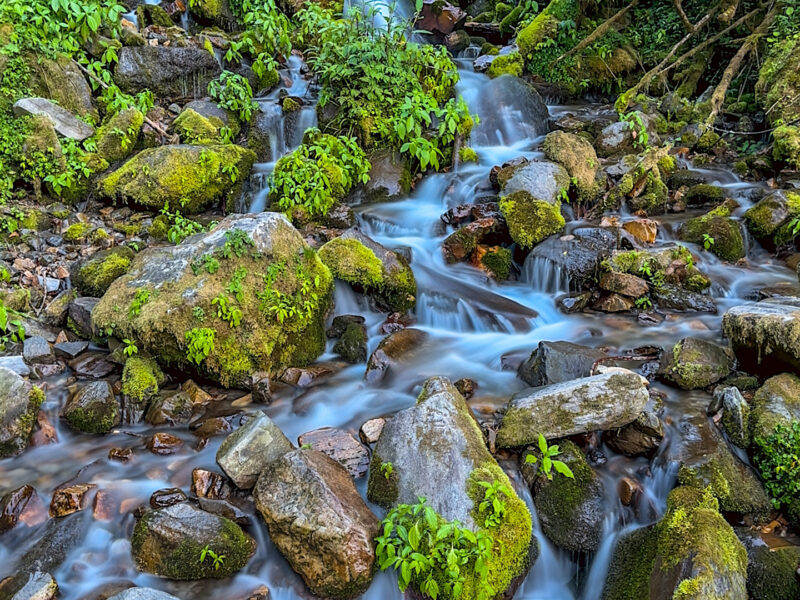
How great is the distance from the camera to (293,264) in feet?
18.6

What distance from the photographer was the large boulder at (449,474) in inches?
131

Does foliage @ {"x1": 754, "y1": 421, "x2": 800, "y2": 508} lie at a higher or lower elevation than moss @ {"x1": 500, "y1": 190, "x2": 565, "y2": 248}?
lower

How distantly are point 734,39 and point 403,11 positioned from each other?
26.7 ft

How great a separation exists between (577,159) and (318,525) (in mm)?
6673

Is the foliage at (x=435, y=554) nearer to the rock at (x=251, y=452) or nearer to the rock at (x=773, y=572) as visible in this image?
the rock at (x=251, y=452)

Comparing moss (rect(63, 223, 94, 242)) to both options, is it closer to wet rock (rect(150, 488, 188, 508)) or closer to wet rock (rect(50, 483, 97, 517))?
wet rock (rect(50, 483, 97, 517))

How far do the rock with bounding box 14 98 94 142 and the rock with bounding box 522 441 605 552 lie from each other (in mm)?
7527

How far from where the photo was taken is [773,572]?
3229 millimetres

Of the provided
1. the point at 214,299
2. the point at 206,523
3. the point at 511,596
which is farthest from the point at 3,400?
the point at 511,596

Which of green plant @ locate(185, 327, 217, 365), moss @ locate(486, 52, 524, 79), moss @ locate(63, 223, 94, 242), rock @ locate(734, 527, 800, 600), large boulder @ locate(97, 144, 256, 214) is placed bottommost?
rock @ locate(734, 527, 800, 600)

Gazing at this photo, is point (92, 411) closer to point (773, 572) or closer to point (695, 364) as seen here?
point (773, 572)

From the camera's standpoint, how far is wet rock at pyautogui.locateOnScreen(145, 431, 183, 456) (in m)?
4.32

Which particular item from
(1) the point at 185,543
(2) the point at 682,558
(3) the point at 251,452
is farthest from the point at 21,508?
(2) the point at 682,558

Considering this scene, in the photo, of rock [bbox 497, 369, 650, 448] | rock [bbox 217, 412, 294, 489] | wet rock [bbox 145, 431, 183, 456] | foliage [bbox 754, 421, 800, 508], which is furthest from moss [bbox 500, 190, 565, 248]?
wet rock [bbox 145, 431, 183, 456]
